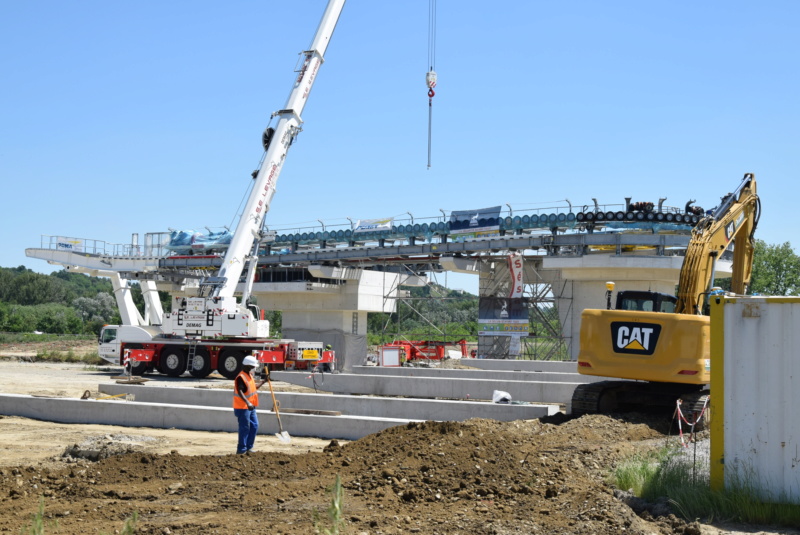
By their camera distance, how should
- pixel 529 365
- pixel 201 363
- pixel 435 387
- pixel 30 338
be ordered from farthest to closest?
pixel 30 338
pixel 529 365
pixel 201 363
pixel 435 387

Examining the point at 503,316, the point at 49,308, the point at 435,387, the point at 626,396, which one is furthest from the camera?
the point at 49,308

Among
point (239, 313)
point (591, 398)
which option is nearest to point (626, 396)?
point (591, 398)

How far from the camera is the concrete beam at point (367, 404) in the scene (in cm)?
1725

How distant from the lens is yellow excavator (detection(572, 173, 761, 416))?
14.6 m

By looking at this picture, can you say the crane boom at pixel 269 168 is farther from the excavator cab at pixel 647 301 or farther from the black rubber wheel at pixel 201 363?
the excavator cab at pixel 647 301

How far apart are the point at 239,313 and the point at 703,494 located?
76.8 ft

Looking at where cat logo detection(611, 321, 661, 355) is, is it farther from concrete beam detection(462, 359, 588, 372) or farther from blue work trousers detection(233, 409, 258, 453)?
concrete beam detection(462, 359, 588, 372)

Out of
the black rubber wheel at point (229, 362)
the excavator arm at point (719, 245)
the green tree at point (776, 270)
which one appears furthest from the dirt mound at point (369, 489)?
the green tree at point (776, 270)

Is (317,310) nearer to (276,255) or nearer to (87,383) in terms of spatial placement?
(276,255)

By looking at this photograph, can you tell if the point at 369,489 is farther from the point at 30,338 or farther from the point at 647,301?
the point at 30,338

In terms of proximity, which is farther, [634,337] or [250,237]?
[250,237]

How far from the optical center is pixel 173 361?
31375 millimetres

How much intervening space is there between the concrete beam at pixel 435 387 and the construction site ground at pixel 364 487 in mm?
8166

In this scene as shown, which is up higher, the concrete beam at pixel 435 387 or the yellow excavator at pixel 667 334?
the yellow excavator at pixel 667 334
